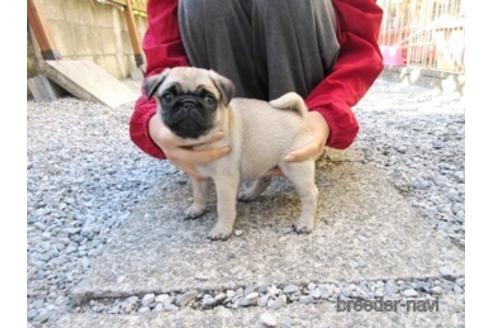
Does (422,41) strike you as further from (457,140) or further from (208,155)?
(208,155)

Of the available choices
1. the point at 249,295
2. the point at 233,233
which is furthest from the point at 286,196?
the point at 249,295

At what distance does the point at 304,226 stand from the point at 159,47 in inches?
43.6

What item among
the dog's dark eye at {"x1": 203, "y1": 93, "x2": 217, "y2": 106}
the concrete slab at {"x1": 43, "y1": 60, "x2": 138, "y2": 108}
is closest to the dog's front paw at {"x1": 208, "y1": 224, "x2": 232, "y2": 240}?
the dog's dark eye at {"x1": 203, "y1": 93, "x2": 217, "y2": 106}

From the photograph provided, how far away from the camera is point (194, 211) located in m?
1.77

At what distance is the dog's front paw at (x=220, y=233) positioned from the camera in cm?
157

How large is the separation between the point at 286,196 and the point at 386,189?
49 centimetres

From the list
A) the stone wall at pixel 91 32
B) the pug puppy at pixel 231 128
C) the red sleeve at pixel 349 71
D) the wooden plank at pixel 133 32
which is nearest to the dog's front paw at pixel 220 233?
the pug puppy at pixel 231 128

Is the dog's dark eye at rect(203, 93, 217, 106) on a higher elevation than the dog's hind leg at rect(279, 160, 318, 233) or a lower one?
higher

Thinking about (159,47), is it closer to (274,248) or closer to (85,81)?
(274,248)

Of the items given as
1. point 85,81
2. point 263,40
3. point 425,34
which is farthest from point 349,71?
point 425,34

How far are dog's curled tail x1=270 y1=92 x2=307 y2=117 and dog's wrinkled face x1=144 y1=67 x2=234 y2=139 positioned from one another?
247 mm

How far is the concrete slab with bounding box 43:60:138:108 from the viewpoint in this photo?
429 cm

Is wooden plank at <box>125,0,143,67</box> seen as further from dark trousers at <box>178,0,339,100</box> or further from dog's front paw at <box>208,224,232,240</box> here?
dog's front paw at <box>208,224,232,240</box>

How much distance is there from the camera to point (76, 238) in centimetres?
175
